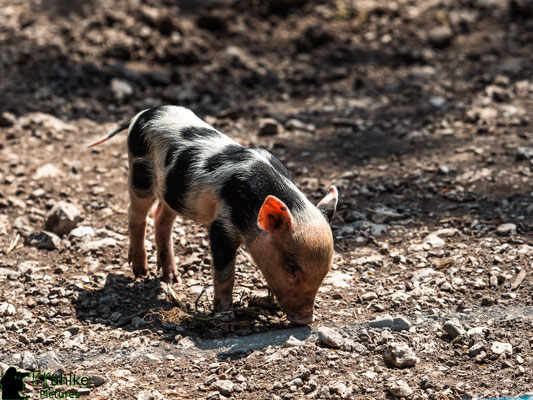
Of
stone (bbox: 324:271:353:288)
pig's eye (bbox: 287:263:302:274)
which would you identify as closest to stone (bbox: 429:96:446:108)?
stone (bbox: 324:271:353:288)

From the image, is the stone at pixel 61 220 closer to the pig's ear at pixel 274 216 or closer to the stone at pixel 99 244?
the stone at pixel 99 244

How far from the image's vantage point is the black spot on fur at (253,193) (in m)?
4.79

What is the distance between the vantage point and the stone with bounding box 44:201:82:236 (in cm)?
628

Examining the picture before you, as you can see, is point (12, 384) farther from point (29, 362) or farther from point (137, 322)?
point (137, 322)

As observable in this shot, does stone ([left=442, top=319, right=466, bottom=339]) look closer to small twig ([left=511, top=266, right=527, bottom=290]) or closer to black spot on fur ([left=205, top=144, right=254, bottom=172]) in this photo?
small twig ([left=511, top=266, right=527, bottom=290])

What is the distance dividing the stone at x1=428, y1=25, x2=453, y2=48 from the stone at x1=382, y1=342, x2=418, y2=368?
664 centimetres

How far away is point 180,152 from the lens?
5293mm

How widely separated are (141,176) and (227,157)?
82cm

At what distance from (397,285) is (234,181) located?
147 centimetres

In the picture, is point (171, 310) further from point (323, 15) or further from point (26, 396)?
point (323, 15)

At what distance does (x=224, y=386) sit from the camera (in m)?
4.28

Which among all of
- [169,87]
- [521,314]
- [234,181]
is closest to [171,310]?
[234,181]

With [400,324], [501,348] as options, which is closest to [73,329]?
[400,324]

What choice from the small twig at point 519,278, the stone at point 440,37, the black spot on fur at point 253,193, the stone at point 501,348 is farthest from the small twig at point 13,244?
the stone at point 440,37
